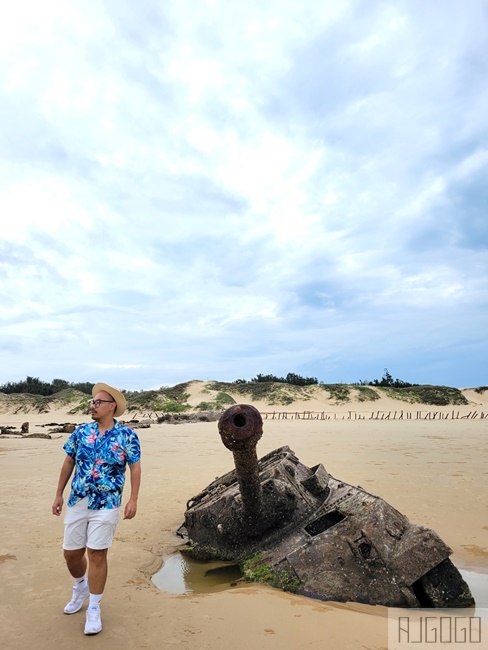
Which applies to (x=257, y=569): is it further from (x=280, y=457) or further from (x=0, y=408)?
(x=0, y=408)

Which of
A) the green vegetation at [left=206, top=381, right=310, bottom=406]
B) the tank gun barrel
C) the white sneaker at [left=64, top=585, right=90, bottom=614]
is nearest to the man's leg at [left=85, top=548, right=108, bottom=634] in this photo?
the white sneaker at [left=64, top=585, right=90, bottom=614]

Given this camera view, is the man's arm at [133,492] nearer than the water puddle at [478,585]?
Yes

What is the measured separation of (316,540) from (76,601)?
222 cm

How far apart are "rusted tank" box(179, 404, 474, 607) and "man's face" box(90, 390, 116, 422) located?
117cm

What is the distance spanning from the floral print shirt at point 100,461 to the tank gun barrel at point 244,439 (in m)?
0.92

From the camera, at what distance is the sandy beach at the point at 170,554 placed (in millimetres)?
3309

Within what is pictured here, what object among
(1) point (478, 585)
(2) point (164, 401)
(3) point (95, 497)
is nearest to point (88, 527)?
(3) point (95, 497)

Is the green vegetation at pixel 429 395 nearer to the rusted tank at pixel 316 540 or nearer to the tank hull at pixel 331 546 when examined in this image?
the rusted tank at pixel 316 540

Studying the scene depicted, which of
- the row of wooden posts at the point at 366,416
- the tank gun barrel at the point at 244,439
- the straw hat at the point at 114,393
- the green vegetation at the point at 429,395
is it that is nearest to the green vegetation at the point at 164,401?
the row of wooden posts at the point at 366,416

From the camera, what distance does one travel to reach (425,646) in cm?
322

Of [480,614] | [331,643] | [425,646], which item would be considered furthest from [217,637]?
[480,614]

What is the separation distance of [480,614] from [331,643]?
1.63 meters

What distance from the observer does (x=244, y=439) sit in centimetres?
452

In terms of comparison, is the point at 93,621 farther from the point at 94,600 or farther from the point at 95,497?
the point at 95,497
